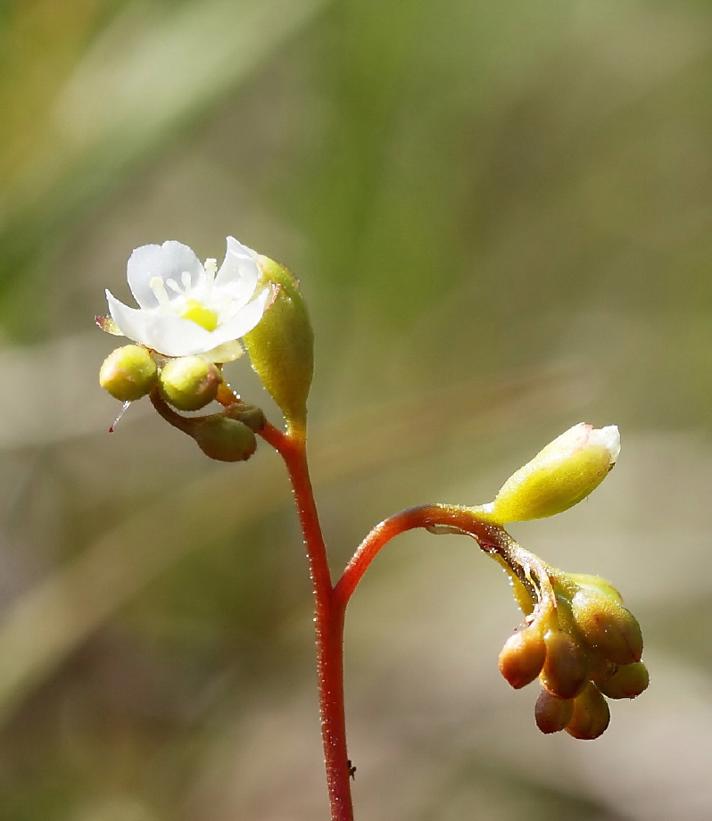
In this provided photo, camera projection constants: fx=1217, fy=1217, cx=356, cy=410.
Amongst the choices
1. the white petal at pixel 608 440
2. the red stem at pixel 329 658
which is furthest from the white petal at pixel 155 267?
the white petal at pixel 608 440

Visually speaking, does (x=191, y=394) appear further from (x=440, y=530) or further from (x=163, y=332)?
(x=440, y=530)

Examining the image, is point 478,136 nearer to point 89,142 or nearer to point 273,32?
point 273,32

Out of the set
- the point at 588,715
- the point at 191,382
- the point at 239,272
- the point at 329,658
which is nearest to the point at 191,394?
the point at 191,382

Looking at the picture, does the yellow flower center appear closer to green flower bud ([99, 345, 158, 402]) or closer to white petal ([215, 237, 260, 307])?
white petal ([215, 237, 260, 307])

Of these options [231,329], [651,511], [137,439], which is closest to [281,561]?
[137,439]

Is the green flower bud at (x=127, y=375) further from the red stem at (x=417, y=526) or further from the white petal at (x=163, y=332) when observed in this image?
the red stem at (x=417, y=526)

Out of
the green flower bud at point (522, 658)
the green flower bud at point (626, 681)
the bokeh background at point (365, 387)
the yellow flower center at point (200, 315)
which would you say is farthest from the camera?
the bokeh background at point (365, 387)
